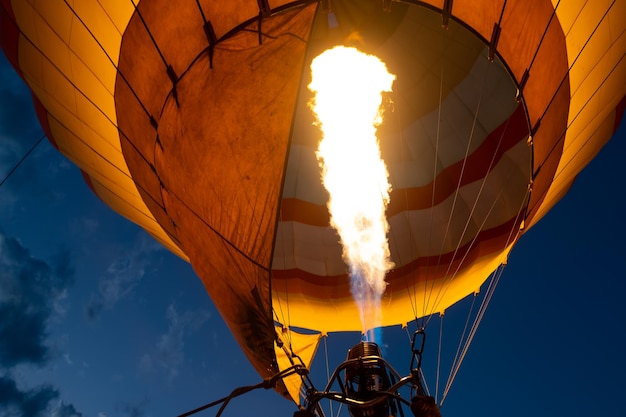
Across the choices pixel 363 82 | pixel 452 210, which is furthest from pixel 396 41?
pixel 452 210

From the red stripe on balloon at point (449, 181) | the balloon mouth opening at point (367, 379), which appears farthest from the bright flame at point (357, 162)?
the balloon mouth opening at point (367, 379)

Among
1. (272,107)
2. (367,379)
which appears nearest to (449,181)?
(367,379)

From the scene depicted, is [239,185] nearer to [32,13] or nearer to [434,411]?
[434,411]

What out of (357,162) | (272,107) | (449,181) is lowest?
(272,107)

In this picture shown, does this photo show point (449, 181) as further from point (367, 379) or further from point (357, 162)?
point (367, 379)

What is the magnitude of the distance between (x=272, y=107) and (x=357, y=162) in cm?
268

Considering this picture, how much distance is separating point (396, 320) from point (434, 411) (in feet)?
12.9

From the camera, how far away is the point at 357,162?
601 centimetres

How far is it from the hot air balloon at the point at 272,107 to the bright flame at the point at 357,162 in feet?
0.76

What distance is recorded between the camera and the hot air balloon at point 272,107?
3461 mm

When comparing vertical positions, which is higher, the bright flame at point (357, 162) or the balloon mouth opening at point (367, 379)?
the bright flame at point (357, 162)

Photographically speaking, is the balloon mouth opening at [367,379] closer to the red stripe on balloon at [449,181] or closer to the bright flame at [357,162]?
the bright flame at [357,162]

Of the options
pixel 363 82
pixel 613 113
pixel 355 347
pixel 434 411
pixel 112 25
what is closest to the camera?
pixel 434 411

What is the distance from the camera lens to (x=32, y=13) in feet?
12.5
